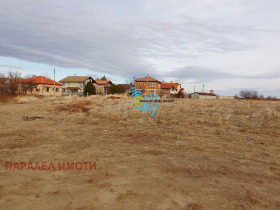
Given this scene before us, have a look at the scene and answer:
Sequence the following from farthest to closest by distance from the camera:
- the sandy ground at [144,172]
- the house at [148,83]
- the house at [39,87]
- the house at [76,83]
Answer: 1. the house at [148,83]
2. the house at [76,83]
3. the house at [39,87]
4. the sandy ground at [144,172]

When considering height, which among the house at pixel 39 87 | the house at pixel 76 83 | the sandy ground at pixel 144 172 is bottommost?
the sandy ground at pixel 144 172

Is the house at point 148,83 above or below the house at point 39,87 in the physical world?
above

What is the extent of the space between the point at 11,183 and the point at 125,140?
11.0ft

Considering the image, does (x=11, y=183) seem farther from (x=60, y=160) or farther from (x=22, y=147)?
(x=22, y=147)

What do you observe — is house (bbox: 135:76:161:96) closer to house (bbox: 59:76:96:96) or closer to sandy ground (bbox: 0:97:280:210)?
house (bbox: 59:76:96:96)

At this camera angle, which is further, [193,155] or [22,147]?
[22,147]

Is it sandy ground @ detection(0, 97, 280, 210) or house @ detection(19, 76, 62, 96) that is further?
house @ detection(19, 76, 62, 96)

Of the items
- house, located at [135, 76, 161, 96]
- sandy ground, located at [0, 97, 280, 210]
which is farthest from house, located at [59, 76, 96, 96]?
sandy ground, located at [0, 97, 280, 210]

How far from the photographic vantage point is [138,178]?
3.26 m

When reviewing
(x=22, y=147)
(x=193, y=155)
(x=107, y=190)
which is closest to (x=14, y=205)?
(x=107, y=190)

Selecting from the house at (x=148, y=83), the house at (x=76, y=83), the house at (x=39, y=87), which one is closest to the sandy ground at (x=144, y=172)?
the house at (x=39, y=87)

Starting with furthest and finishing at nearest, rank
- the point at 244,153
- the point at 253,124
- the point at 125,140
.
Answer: the point at 253,124 < the point at 125,140 < the point at 244,153

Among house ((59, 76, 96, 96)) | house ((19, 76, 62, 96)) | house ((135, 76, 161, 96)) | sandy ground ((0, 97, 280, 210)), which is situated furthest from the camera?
house ((135, 76, 161, 96))

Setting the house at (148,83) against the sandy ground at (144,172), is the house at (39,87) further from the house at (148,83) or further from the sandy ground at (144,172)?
the sandy ground at (144,172)
